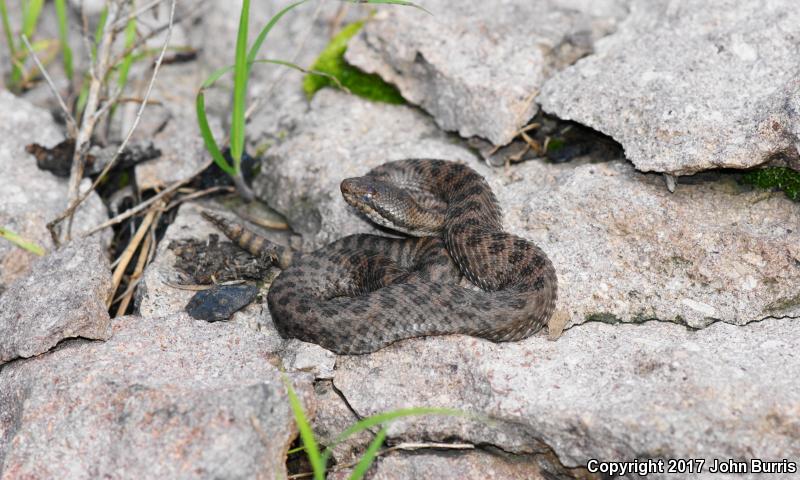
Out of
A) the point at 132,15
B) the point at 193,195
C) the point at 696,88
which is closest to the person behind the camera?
the point at 696,88

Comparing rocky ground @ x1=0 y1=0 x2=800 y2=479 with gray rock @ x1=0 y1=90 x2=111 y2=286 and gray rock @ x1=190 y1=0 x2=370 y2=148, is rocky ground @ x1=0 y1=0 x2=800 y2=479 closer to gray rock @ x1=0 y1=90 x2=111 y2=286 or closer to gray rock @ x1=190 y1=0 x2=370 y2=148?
gray rock @ x1=0 y1=90 x2=111 y2=286

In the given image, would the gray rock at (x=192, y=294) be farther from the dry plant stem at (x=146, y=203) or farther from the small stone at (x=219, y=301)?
the dry plant stem at (x=146, y=203)

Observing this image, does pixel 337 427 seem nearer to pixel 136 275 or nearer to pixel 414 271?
pixel 414 271

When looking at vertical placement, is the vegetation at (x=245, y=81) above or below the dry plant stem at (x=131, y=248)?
above

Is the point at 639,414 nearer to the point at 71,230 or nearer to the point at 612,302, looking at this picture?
the point at 612,302

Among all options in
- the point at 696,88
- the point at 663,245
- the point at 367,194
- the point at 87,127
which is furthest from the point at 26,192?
the point at 696,88

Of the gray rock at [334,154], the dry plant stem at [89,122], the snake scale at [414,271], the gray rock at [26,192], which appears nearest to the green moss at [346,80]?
the gray rock at [334,154]
